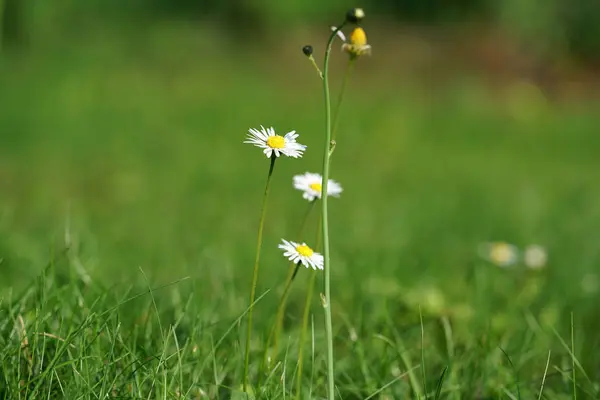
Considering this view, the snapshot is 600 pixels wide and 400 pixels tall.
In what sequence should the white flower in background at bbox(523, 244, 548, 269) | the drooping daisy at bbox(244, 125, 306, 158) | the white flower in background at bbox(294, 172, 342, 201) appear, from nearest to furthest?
the drooping daisy at bbox(244, 125, 306, 158) < the white flower in background at bbox(294, 172, 342, 201) < the white flower in background at bbox(523, 244, 548, 269)

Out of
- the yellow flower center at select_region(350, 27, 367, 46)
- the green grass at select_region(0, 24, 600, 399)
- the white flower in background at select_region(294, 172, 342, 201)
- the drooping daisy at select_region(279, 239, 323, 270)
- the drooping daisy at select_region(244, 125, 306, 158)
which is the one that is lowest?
the green grass at select_region(0, 24, 600, 399)

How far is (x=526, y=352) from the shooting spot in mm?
1779

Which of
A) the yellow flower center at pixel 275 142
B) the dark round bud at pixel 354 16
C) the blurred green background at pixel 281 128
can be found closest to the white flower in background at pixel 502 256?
the blurred green background at pixel 281 128

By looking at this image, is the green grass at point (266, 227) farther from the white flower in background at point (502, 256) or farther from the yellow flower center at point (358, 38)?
the yellow flower center at point (358, 38)

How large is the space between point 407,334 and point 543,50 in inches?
272

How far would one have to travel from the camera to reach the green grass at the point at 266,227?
58.2 inches

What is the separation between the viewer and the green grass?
4.85 feet

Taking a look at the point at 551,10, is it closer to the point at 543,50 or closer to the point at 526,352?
the point at 543,50

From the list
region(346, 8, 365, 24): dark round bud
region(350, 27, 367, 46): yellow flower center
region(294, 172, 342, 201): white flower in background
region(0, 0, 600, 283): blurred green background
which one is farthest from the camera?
region(0, 0, 600, 283): blurred green background

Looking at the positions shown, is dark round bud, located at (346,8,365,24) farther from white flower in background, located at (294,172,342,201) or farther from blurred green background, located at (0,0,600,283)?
blurred green background, located at (0,0,600,283)

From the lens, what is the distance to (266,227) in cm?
371

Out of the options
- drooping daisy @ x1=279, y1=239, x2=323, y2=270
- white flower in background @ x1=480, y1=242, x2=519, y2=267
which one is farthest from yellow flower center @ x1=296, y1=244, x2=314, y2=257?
white flower in background @ x1=480, y1=242, x2=519, y2=267

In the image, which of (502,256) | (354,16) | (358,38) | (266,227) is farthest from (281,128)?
(354,16)

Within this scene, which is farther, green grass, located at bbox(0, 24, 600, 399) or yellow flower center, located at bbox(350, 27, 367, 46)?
green grass, located at bbox(0, 24, 600, 399)
